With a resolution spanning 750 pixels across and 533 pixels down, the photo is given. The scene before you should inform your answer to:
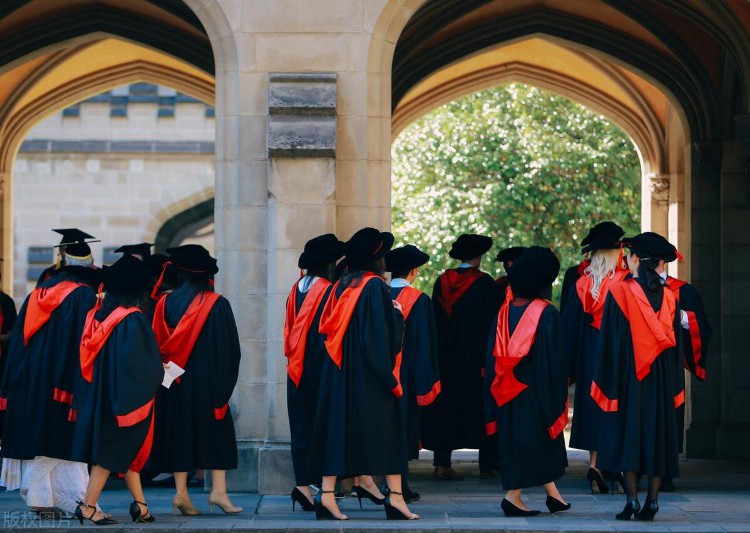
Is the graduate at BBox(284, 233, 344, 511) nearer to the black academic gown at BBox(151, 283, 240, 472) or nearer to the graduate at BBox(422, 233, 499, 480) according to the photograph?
Answer: the black academic gown at BBox(151, 283, 240, 472)

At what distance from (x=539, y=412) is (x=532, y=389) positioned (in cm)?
16

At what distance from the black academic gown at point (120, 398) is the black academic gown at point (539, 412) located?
230 centimetres

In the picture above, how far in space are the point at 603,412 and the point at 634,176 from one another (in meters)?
14.9

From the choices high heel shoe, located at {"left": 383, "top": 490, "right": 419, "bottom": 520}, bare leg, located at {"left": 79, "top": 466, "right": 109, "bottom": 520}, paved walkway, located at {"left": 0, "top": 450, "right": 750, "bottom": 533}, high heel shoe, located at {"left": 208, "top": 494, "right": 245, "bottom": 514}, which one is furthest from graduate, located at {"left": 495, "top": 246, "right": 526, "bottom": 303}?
bare leg, located at {"left": 79, "top": 466, "right": 109, "bottom": 520}

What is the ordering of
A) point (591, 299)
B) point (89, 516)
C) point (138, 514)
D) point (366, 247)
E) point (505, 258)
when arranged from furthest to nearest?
point (505, 258), point (591, 299), point (366, 247), point (138, 514), point (89, 516)

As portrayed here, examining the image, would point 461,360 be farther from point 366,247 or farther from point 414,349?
point 366,247

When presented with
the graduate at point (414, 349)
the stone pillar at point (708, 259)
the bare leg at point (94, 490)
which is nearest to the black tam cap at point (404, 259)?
the graduate at point (414, 349)

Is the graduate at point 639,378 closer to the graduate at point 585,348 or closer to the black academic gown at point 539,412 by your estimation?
the black academic gown at point 539,412

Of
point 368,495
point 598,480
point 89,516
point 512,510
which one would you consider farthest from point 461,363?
point 89,516

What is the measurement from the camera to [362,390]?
34.4 ft

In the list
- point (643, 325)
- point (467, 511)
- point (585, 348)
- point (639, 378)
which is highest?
point (643, 325)

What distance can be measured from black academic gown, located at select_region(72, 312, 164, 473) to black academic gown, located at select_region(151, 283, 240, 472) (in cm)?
61

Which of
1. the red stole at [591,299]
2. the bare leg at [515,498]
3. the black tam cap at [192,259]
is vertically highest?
the black tam cap at [192,259]

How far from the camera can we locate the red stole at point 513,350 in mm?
10695
